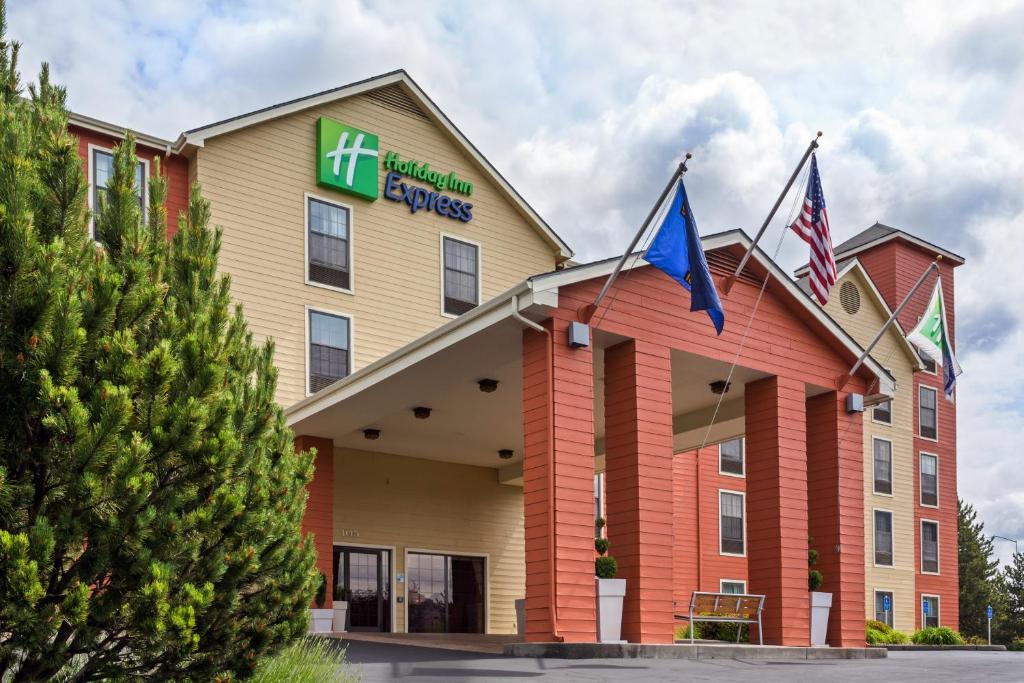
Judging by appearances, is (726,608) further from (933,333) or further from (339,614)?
(339,614)

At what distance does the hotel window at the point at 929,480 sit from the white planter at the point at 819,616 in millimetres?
25599

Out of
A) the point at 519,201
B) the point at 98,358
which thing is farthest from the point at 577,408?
the point at 519,201

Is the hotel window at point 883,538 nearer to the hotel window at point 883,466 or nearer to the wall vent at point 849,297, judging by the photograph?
the hotel window at point 883,466

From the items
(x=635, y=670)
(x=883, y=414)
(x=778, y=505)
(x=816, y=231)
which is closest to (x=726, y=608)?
(x=778, y=505)

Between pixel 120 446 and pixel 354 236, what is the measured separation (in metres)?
18.5

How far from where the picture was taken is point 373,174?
80.7 ft

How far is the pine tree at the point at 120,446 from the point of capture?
597cm

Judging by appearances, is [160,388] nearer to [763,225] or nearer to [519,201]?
[763,225]

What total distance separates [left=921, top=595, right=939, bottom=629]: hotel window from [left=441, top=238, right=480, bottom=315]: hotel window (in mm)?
23211

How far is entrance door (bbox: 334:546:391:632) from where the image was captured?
932 inches

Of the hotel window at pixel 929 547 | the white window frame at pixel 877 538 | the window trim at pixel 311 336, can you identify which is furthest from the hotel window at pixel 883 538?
the window trim at pixel 311 336

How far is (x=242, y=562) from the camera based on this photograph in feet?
23.1

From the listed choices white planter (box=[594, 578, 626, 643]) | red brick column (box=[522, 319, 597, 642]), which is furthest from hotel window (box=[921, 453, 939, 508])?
red brick column (box=[522, 319, 597, 642])

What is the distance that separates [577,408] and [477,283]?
38.4 ft
